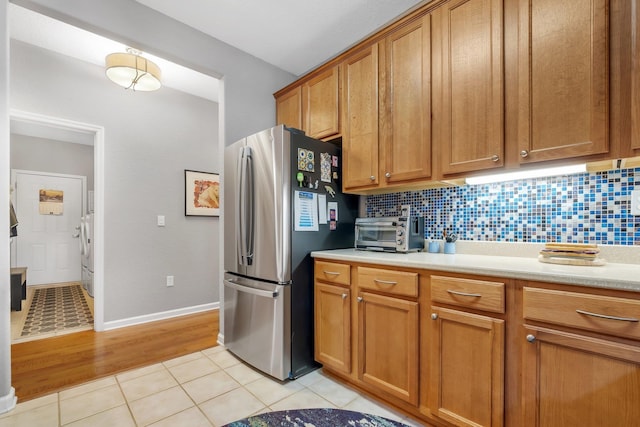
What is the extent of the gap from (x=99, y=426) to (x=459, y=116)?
106 inches

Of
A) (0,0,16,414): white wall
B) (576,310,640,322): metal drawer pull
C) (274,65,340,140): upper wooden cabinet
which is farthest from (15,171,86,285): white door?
(576,310,640,322): metal drawer pull

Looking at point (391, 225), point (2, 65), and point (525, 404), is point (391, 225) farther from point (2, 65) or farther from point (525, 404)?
point (2, 65)

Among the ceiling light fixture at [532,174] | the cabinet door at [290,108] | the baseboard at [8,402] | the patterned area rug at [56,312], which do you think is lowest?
the patterned area rug at [56,312]

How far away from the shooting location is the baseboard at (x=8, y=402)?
1.75 meters

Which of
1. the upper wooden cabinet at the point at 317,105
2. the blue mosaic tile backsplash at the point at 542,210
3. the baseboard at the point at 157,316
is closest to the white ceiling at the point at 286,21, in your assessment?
the upper wooden cabinet at the point at 317,105

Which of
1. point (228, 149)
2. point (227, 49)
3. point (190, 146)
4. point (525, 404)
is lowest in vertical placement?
point (525, 404)

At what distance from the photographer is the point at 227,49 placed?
9.28 ft

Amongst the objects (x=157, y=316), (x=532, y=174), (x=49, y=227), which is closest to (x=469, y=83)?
(x=532, y=174)

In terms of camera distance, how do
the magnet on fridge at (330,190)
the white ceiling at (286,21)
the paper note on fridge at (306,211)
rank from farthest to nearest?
the magnet on fridge at (330,190)
the white ceiling at (286,21)
the paper note on fridge at (306,211)

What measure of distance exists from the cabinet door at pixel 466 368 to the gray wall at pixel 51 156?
21.9ft

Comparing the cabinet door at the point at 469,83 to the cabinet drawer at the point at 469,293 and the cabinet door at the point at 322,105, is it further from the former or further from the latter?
the cabinet door at the point at 322,105

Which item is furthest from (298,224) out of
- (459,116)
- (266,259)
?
(459,116)

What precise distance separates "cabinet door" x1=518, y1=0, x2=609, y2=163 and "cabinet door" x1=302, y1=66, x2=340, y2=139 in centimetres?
131

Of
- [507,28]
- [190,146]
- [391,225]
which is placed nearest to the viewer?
[507,28]
